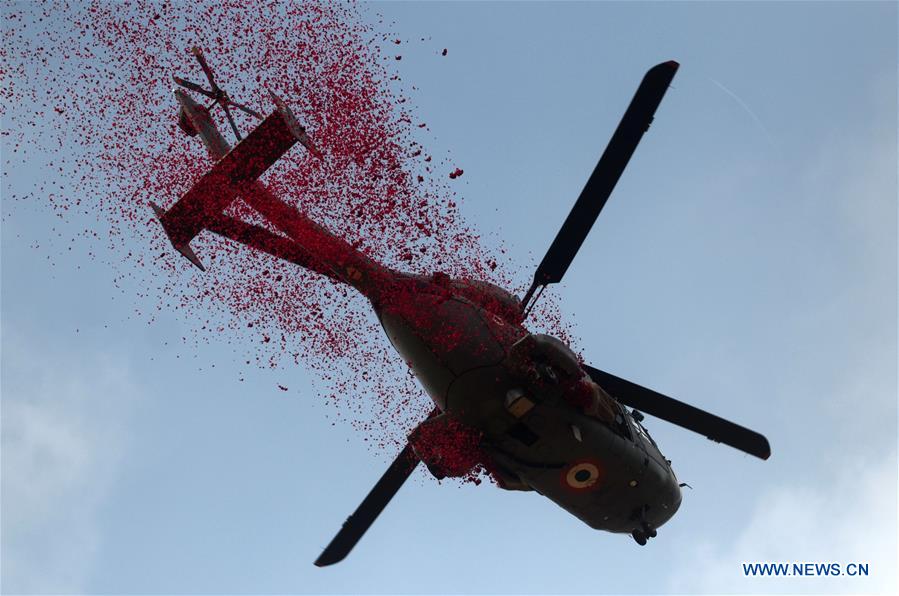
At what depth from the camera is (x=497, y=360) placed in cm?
1008

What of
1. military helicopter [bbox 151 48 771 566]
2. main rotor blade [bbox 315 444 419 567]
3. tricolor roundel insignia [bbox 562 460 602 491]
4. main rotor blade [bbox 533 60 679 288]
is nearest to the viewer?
main rotor blade [bbox 533 60 679 288]

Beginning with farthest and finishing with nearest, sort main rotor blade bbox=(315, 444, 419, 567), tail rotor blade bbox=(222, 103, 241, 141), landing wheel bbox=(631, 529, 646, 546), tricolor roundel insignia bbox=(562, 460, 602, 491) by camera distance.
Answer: main rotor blade bbox=(315, 444, 419, 567), landing wheel bbox=(631, 529, 646, 546), tail rotor blade bbox=(222, 103, 241, 141), tricolor roundel insignia bbox=(562, 460, 602, 491)

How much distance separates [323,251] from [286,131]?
176 cm

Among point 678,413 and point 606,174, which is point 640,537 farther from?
point 606,174

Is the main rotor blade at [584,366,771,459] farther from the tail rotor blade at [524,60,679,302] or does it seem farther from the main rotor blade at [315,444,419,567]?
the main rotor blade at [315,444,419,567]

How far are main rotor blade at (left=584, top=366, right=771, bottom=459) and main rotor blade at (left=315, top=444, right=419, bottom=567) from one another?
3.14 meters

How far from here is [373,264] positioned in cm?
1082

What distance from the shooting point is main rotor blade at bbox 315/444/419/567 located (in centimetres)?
1180

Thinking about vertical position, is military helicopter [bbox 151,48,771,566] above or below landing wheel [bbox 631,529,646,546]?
above

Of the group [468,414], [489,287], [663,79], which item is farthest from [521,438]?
[663,79]

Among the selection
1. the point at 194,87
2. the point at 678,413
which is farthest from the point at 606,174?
the point at 194,87

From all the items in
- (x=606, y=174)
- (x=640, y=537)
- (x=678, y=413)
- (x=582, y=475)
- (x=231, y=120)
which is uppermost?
(x=231, y=120)

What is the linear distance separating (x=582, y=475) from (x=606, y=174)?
4332 millimetres

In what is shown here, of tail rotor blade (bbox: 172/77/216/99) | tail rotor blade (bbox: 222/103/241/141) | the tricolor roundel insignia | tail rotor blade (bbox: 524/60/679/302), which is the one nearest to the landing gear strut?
the tricolor roundel insignia
